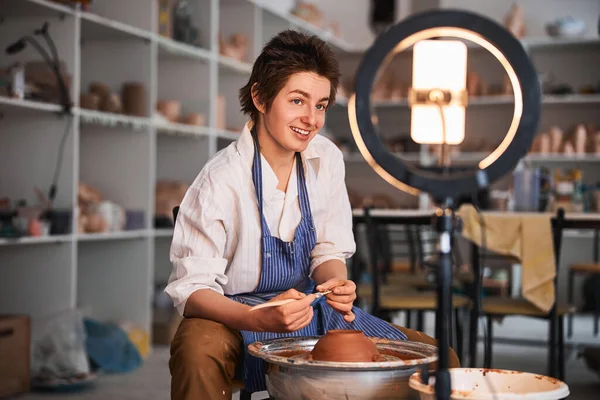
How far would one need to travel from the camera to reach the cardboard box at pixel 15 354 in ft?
11.3

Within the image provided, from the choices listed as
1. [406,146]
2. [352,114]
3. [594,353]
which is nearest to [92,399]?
[594,353]

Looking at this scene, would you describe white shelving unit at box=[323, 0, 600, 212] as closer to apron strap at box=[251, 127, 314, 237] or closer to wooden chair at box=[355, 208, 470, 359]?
wooden chair at box=[355, 208, 470, 359]

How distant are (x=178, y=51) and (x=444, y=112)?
154 inches

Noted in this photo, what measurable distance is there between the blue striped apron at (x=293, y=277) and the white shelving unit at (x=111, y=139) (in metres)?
1.94

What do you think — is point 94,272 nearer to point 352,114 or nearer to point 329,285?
point 329,285

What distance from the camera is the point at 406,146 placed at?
7.21 m

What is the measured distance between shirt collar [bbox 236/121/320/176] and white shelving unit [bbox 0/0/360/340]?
6.21 ft

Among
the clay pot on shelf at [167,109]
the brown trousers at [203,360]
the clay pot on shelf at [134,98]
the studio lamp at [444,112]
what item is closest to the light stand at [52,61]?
the clay pot on shelf at [134,98]

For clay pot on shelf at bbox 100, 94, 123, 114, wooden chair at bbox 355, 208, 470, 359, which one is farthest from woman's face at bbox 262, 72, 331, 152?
clay pot on shelf at bbox 100, 94, 123, 114

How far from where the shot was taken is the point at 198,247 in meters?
1.79

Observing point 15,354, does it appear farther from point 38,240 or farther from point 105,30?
point 105,30

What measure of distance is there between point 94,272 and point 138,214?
1.35ft

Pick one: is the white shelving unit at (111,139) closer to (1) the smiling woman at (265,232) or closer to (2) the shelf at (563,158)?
(1) the smiling woman at (265,232)

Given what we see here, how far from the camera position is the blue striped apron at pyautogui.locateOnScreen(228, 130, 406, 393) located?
1856mm
